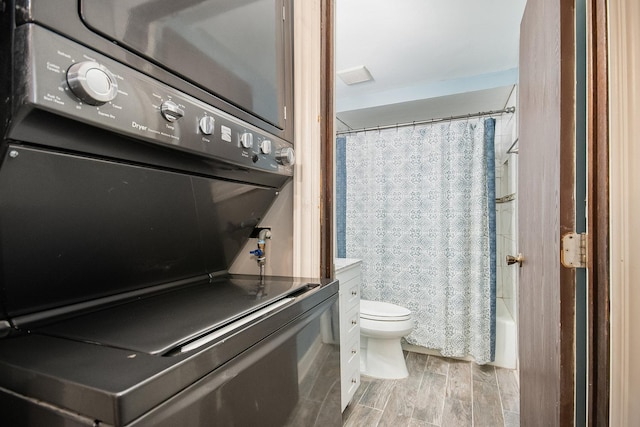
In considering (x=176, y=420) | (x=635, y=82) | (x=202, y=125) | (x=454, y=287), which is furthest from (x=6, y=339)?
(x=454, y=287)

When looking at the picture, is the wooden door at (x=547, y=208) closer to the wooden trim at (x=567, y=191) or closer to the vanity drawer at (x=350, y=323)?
the wooden trim at (x=567, y=191)

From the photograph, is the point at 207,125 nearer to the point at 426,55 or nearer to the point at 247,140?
the point at 247,140

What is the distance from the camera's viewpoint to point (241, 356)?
530mm

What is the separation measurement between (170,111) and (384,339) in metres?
2.31

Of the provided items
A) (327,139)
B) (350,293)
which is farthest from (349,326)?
(327,139)

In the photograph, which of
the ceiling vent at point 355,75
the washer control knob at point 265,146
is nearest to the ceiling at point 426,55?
the ceiling vent at point 355,75

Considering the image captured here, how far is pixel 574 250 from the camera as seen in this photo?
85cm

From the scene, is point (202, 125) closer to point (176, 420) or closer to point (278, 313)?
point (278, 313)

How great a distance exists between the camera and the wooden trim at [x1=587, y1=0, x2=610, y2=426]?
0.73 metres

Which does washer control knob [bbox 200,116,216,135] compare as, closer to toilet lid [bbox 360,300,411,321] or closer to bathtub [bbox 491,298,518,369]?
toilet lid [bbox 360,300,411,321]

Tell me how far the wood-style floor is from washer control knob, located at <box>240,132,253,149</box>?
1.77m

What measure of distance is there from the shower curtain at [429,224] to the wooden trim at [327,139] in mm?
1835

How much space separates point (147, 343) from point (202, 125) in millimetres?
446

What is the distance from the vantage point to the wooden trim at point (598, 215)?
0.73m
